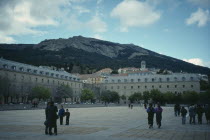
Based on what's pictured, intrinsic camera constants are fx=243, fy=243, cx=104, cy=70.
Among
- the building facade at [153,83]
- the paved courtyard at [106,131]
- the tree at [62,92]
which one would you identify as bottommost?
the paved courtyard at [106,131]

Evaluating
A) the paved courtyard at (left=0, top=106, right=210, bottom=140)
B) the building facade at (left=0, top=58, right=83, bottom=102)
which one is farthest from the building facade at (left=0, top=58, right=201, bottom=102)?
the paved courtyard at (left=0, top=106, right=210, bottom=140)

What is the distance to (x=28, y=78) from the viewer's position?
82125 mm

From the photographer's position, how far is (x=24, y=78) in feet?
263

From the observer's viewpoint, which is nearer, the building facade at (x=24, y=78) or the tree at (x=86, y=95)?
the building facade at (x=24, y=78)

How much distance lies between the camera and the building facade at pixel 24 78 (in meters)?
72.1

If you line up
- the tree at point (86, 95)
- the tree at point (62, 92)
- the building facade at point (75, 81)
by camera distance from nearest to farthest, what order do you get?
the building facade at point (75, 81) < the tree at point (62, 92) < the tree at point (86, 95)

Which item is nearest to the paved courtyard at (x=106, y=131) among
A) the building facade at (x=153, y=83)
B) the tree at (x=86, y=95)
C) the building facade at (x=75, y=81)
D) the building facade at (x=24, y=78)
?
the building facade at (x=75, y=81)

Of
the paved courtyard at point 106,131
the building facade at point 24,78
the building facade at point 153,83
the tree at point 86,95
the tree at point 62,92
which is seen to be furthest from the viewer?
the building facade at point 153,83

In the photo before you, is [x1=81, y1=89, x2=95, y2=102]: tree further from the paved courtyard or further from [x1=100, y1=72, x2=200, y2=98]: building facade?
the paved courtyard

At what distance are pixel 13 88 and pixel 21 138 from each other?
6384 centimetres

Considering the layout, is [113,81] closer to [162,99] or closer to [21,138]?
[162,99]

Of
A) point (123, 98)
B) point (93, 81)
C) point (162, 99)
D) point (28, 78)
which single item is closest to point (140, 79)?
point (123, 98)

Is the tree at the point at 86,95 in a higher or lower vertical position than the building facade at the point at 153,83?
→ lower

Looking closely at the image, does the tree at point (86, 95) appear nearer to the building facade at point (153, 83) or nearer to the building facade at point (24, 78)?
the building facade at point (24, 78)
